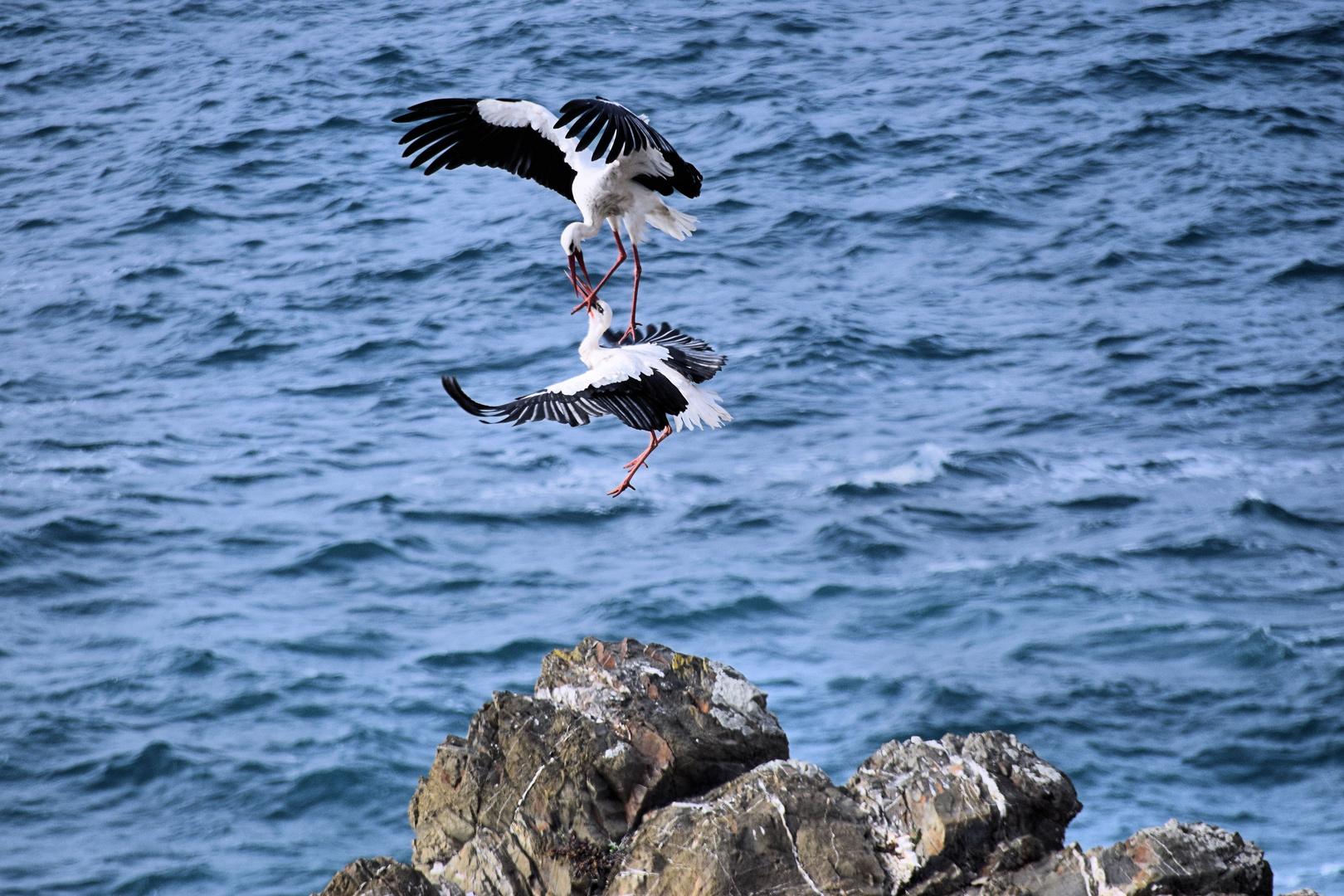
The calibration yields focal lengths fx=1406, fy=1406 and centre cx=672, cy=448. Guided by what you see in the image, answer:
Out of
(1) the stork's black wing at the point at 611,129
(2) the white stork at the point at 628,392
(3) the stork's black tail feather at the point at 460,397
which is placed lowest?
(2) the white stork at the point at 628,392

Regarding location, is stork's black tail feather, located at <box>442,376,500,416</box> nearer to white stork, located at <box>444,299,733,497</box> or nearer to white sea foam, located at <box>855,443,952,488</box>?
white stork, located at <box>444,299,733,497</box>

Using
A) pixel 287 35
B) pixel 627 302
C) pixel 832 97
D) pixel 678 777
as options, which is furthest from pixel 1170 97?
pixel 678 777

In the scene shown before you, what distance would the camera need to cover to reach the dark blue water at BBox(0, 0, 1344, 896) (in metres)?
20.7

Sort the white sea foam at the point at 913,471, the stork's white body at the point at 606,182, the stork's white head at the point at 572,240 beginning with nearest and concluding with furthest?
the stork's white head at the point at 572,240, the stork's white body at the point at 606,182, the white sea foam at the point at 913,471

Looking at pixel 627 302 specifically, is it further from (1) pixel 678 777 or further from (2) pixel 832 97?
(1) pixel 678 777

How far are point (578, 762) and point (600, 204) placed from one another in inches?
143

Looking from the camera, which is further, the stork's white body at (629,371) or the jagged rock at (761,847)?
the jagged rock at (761,847)

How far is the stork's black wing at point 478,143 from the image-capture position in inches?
355

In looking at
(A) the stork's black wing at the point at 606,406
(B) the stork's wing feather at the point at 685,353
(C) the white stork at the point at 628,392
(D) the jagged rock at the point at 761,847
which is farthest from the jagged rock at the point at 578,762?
(A) the stork's black wing at the point at 606,406

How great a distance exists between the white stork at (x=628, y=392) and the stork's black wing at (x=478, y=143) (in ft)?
4.01

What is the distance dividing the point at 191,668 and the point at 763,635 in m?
9.28

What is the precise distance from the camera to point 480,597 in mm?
23953

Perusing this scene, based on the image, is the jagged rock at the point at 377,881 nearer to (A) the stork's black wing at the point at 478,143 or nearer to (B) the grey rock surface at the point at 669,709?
(B) the grey rock surface at the point at 669,709

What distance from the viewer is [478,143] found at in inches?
360
